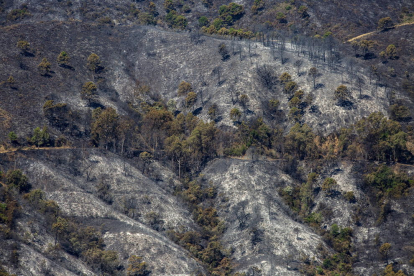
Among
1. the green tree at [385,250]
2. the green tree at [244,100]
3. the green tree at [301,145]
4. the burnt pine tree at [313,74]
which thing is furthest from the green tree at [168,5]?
the green tree at [385,250]

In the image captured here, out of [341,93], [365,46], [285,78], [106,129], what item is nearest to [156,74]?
[285,78]

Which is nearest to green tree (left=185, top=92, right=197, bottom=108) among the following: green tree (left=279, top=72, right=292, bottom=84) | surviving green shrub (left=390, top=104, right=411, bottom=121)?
green tree (left=279, top=72, right=292, bottom=84)

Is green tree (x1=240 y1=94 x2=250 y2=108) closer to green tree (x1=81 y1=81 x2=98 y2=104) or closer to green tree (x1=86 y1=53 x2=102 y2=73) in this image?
green tree (x1=81 y1=81 x2=98 y2=104)

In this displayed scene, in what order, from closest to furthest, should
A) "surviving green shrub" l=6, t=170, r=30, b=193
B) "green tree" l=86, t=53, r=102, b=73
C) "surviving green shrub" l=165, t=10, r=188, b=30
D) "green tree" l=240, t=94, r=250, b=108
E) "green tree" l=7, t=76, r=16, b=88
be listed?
1. "surviving green shrub" l=6, t=170, r=30, b=193
2. "green tree" l=7, t=76, r=16, b=88
3. "green tree" l=240, t=94, r=250, b=108
4. "green tree" l=86, t=53, r=102, b=73
5. "surviving green shrub" l=165, t=10, r=188, b=30

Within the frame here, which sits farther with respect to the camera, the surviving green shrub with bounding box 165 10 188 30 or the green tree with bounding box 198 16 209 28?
the green tree with bounding box 198 16 209 28

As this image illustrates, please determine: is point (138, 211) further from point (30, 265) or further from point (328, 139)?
point (328, 139)

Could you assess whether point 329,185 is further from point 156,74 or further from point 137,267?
point 156,74
